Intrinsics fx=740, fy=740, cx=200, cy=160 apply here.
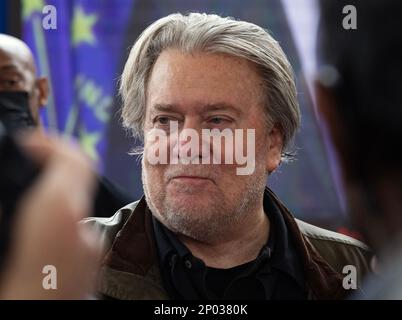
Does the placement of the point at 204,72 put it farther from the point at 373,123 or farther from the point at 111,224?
the point at 373,123

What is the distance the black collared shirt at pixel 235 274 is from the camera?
1950 mm

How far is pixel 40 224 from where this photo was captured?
1.23 metres

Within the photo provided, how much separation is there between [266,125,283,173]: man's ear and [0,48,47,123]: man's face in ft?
2.03

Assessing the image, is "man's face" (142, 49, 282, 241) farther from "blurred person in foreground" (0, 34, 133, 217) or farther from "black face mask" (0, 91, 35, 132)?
"black face mask" (0, 91, 35, 132)

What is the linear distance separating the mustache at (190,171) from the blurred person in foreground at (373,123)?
1.87 ft

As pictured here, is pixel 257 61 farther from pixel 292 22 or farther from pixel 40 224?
pixel 40 224

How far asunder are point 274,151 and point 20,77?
703 millimetres

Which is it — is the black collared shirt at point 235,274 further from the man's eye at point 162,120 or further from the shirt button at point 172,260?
the man's eye at point 162,120

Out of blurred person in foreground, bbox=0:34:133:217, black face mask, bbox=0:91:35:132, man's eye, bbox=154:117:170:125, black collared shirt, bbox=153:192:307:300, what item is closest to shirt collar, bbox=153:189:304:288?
black collared shirt, bbox=153:192:307:300

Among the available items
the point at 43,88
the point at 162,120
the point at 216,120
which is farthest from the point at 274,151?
the point at 43,88

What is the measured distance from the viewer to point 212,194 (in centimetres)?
192

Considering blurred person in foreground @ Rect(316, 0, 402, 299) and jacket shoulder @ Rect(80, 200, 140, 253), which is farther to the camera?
jacket shoulder @ Rect(80, 200, 140, 253)

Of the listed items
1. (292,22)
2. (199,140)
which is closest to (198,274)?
(199,140)

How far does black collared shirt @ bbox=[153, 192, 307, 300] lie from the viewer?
1.95 m
